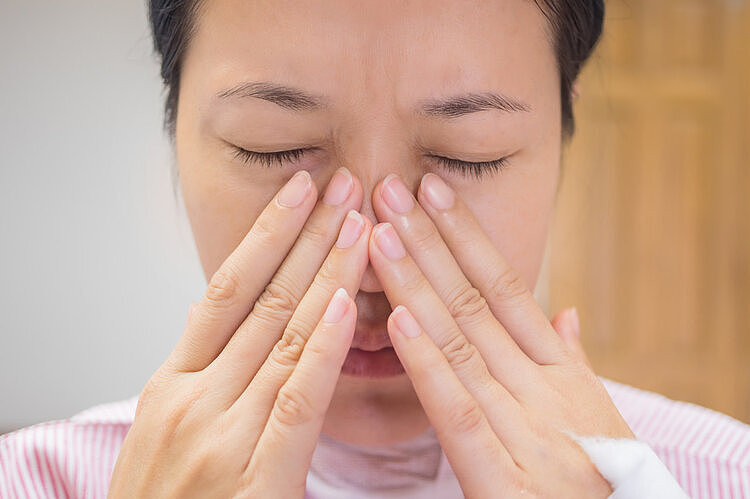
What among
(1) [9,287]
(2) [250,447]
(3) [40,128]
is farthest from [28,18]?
(2) [250,447]

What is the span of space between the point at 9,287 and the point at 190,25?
1.46 metres

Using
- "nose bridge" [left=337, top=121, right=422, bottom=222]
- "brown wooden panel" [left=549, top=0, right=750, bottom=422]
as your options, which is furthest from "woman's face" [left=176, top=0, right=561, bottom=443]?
"brown wooden panel" [left=549, top=0, right=750, bottom=422]

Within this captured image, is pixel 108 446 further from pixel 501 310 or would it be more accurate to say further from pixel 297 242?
pixel 501 310

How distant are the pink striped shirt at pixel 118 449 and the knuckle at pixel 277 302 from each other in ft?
1.17

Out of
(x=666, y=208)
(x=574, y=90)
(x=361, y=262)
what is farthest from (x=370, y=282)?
(x=666, y=208)

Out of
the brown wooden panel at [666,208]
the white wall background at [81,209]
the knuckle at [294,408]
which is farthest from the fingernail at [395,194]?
the brown wooden panel at [666,208]

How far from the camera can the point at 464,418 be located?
2.31ft

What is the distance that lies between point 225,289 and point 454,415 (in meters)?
0.27

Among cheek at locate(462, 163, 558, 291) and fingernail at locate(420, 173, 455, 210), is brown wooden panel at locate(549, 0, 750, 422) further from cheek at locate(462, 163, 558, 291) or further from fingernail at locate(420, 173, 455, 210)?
fingernail at locate(420, 173, 455, 210)

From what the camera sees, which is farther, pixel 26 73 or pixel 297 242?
pixel 26 73

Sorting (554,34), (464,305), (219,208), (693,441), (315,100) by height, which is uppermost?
(554,34)

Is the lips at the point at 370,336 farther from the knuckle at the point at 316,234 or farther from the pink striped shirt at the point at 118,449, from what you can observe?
the pink striped shirt at the point at 118,449

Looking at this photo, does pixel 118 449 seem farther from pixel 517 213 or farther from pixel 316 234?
pixel 517 213

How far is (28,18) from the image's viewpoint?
2016mm
